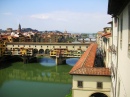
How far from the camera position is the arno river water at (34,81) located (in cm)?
1878

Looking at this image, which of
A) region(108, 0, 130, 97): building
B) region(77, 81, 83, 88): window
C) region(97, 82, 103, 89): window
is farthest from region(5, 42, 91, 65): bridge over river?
region(108, 0, 130, 97): building

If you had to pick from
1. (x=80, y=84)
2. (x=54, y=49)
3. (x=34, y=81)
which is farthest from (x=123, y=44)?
(x=54, y=49)

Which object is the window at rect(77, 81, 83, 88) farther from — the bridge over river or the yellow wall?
the bridge over river

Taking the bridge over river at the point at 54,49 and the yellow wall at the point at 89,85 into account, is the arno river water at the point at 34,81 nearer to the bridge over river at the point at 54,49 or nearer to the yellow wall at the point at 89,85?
the bridge over river at the point at 54,49

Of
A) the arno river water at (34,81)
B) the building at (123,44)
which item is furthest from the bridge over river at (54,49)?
the building at (123,44)

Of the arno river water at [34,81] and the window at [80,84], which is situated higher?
the window at [80,84]

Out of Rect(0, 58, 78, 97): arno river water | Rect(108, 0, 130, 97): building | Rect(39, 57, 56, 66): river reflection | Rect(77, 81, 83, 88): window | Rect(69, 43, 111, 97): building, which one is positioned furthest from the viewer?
Rect(39, 57, 56, 66): river reflection

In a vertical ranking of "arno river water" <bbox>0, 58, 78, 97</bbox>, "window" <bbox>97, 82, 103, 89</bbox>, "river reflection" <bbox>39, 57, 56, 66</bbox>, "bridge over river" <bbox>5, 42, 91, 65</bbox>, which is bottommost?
"arno river water" <bbox>0, 58, 78, 97</bbox>

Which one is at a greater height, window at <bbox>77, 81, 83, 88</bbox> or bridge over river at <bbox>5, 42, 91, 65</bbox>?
bridge over river at <bbox>5, 42, 91, 65</bbox>

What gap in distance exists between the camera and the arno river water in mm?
18781

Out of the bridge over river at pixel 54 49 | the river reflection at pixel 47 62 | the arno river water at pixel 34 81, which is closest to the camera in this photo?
the arno river water at pixel 34 81

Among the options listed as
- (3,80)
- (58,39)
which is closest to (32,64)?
(3,80)

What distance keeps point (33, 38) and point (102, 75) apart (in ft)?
171

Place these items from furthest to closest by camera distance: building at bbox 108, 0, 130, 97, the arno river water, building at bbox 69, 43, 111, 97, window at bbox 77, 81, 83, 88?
the arno river water < window at bbox 77, 81, 83, 88 < building at bbox 69, 43, 111, 97 < building at bbox 108, 0, 130, 97
